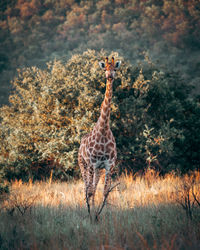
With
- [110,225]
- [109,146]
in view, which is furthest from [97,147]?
[110,225]

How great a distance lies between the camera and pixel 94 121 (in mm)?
9141

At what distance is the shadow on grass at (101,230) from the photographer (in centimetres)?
327

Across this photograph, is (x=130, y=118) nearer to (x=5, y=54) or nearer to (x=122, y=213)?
(x=122, y=213)

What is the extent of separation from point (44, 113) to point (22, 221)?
5.74 meters

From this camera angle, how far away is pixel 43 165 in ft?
35.0

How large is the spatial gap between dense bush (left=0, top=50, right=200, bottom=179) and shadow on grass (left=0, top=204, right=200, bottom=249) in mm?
3997

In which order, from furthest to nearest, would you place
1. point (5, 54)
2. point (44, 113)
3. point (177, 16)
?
1. point (177, 16)
2. point (5, 54)
3. point (44, 113)

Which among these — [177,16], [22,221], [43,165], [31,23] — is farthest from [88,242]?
[31,23]

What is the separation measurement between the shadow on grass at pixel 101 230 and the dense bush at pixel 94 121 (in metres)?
4.00

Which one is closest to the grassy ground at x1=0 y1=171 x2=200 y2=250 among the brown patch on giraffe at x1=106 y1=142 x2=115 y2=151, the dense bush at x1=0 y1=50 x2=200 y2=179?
the brown patch on giraffe at x1=106 y1=142 x2=115 y2=151

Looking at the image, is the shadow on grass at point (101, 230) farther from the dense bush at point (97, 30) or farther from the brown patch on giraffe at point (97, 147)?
the dense bush at point (97, 30)

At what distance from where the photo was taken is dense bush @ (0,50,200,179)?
8891 mm

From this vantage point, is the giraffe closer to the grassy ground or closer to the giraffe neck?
the giraffe neck

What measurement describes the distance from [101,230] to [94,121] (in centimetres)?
562
